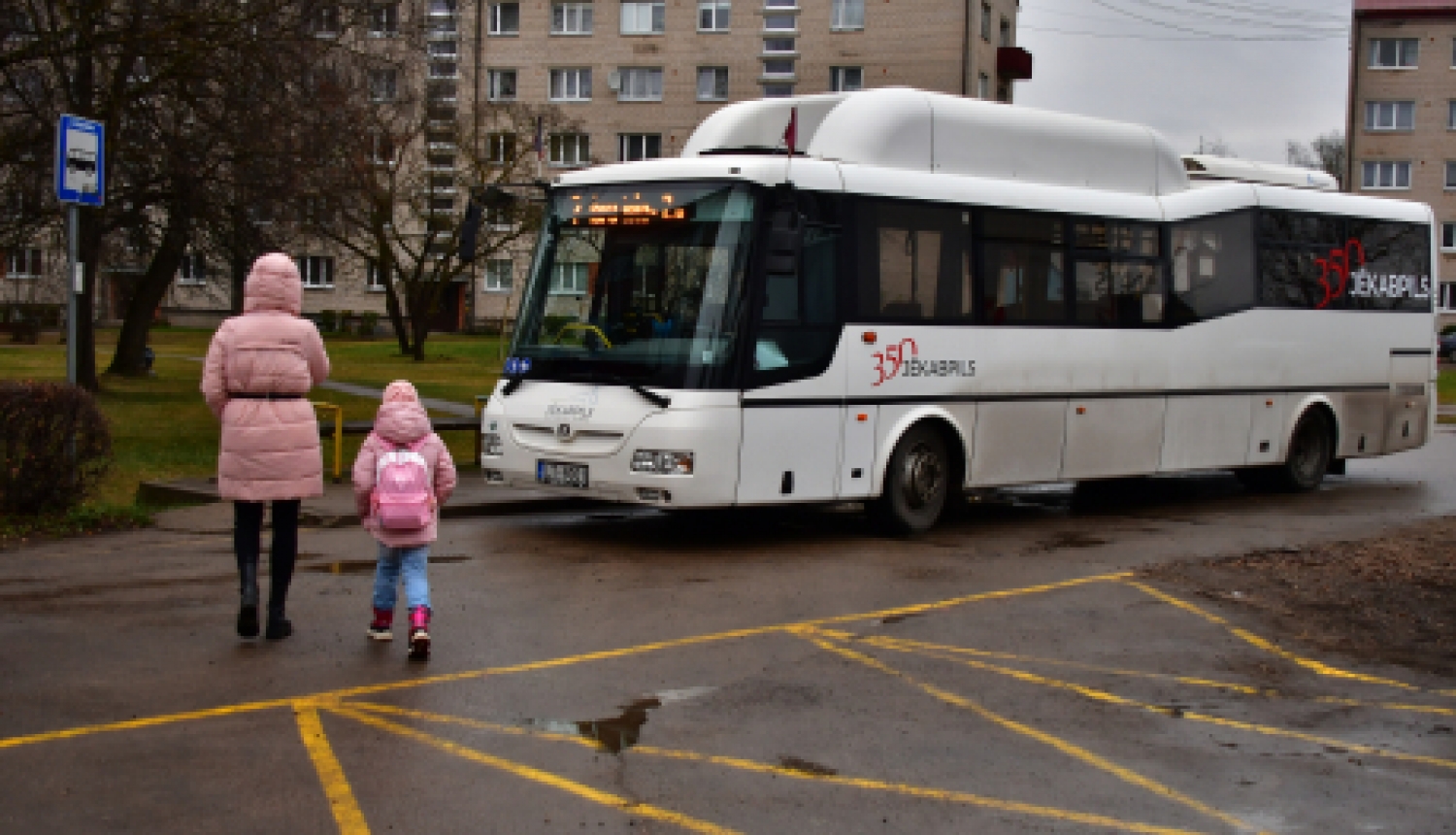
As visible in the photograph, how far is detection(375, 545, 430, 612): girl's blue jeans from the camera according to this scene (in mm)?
7930

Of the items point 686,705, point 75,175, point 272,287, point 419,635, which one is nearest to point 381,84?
point 75,175

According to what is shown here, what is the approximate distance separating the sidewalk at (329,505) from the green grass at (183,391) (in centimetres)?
48

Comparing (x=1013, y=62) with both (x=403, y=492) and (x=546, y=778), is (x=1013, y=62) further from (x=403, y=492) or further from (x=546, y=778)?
(x=546, y=778)

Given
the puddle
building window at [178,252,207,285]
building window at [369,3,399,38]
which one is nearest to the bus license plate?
the puddle

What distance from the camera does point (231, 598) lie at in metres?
9.27

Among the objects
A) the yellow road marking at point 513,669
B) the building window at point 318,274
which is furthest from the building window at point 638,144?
the yellow road marking at point 513,669

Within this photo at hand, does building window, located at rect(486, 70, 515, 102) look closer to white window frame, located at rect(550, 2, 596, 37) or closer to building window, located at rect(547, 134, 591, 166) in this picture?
white window frame, located at rect(550, 2, 596, 37)

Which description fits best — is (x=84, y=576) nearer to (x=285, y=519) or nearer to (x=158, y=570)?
(x=158, y=570)

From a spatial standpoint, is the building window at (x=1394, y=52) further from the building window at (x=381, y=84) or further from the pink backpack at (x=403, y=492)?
the pink backpack at (x=403, y=492)

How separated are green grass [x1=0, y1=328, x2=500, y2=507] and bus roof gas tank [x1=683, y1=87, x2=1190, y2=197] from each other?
222 inches

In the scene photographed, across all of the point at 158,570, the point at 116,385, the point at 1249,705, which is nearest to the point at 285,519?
the point at 158,570

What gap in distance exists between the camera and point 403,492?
25.9 feet

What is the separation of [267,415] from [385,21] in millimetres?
16349

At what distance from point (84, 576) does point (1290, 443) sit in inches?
497
